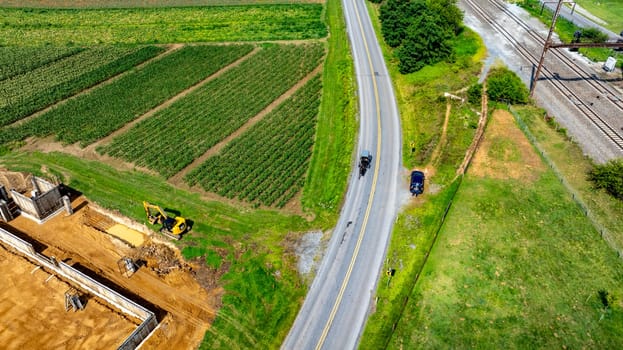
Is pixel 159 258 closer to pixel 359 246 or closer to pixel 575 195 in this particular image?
pixel 359 246

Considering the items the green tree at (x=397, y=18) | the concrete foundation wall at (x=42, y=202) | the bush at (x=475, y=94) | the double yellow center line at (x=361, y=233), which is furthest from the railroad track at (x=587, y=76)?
the concrete foundation wall at (x=42, y=202)

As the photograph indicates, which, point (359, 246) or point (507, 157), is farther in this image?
point (507, 157)

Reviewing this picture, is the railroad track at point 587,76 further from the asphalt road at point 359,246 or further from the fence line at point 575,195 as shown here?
the asphalt road at point 359,246

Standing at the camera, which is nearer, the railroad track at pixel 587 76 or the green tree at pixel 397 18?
the railroad track at pixel 587 76

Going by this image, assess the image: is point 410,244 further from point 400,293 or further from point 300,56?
point 300,56

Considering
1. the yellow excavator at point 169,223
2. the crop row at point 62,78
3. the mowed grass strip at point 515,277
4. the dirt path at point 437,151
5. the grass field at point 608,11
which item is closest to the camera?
the mowed grass strip at point 515,277

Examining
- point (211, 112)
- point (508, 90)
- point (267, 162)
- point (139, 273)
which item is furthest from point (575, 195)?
point (211, 112)

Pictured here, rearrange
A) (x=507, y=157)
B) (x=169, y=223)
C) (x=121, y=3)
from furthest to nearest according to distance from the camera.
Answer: (x=121, y=3)
(x=507, y=157)
(x=169, y=223)

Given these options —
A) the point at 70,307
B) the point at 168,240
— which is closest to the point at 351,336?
the point at 168,240

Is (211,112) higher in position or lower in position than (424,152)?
lower
